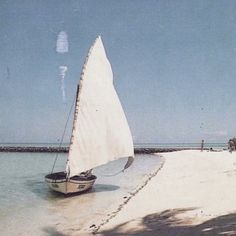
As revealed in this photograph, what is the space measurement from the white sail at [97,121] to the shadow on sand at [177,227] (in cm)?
522

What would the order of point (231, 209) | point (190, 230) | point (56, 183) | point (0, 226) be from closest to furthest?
point (190, 230) < point (231, 209) < point (0, 226) < point (56, 183)

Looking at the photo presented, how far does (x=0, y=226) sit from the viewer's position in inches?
556

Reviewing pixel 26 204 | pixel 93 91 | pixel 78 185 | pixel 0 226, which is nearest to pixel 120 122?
pixel 93 91

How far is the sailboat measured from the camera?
1666 centimetres

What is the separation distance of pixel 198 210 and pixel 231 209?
1.17 metres

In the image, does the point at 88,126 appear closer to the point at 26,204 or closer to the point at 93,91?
the point at 93,91

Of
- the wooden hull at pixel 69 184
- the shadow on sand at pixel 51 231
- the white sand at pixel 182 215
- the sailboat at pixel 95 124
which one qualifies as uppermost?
the sailboat at pixel 95 124

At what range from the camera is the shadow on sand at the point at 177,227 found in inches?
374

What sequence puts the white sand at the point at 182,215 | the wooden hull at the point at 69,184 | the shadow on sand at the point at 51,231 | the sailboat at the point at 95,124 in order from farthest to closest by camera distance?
the wooden hull at the point at 69,184
the sailboat at the point at 95,124
the shadow on sand at the point at 51,231
the white sand at the point at 182,215

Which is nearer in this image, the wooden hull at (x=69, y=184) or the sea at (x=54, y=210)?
the sea at (x=54, y=210)

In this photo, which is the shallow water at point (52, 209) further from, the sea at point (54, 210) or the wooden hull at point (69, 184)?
the wooden hull at point (69, 184)

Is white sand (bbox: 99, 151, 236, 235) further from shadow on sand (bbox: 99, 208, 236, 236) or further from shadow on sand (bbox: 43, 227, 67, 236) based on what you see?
shadow on sand (bbox: 43, 227, 67, 236)

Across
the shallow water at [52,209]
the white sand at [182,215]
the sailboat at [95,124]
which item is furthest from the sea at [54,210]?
the sailboat at [95,124]

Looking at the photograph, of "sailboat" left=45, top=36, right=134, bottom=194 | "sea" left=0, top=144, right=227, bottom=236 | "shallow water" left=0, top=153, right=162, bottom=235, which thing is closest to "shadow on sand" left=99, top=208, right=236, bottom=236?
"sea" left=0, top=144, right=227, bottom=236
